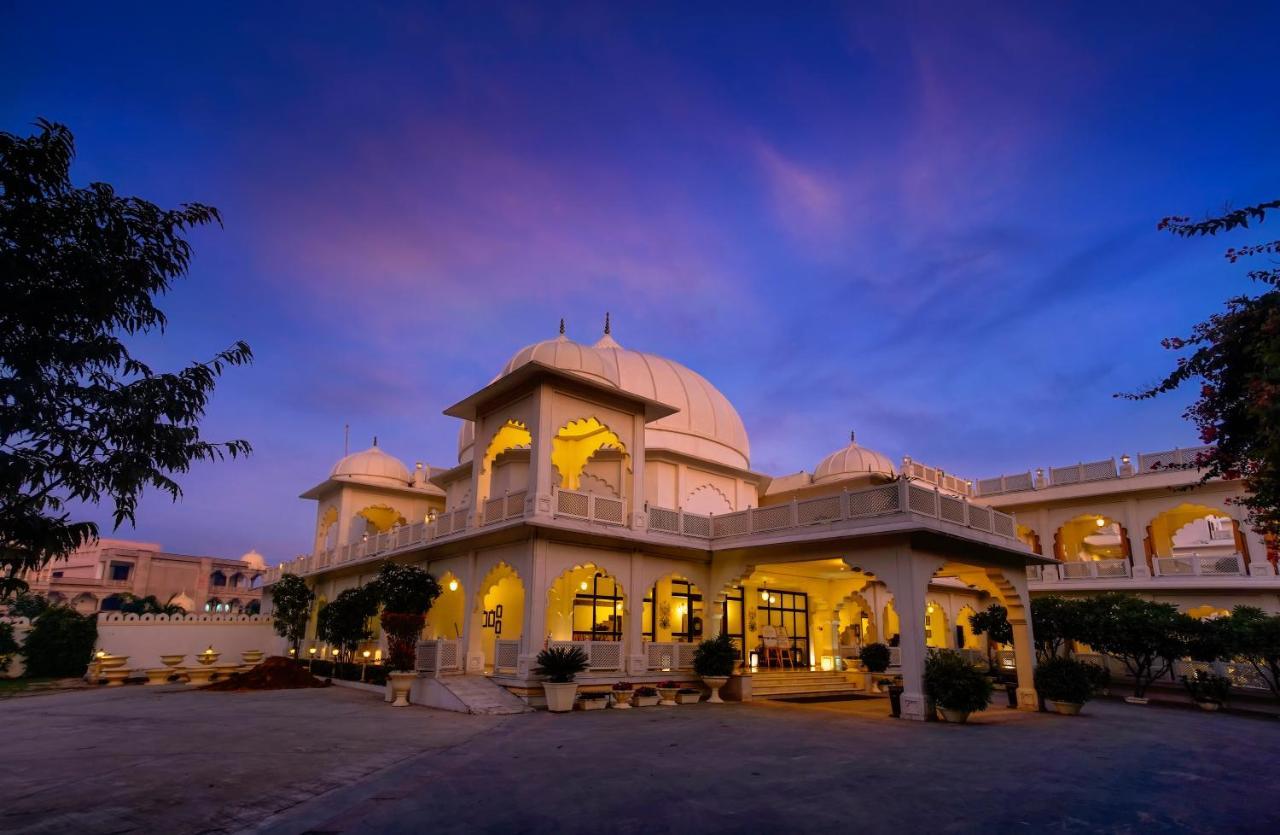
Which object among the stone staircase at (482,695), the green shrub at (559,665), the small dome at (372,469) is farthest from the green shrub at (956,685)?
the small dome at (372,469)

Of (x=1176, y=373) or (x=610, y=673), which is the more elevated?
(x=1176, y=373)

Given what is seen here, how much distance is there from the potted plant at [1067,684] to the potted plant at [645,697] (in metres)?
9.20

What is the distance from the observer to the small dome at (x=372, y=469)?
30688 mm

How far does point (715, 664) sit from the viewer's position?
18391 millimetres

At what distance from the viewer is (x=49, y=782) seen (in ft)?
25.1

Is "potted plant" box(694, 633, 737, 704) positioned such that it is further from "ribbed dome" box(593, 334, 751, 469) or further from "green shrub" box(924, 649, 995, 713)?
"ribbed dome" box(593, 334, 751, 469)

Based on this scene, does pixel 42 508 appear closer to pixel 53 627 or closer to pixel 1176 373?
pixel 1176 373

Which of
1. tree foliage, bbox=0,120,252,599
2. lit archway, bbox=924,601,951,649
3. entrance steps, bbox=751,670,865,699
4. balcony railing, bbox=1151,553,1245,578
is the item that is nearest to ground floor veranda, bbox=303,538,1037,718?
lit archway, bbox=924,601,951,649

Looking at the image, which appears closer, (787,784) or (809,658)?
(787,784)

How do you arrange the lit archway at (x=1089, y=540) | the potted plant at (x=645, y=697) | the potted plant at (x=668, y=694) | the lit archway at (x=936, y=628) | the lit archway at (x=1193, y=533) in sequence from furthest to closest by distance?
the lit archway at (x=936, y=628)
the lit archway at (x=1089, y=540)
the lit archway at (x=1193, y=533)
the potted plant at (x=668, y=694)
the potted plant at (x=645, y=697)

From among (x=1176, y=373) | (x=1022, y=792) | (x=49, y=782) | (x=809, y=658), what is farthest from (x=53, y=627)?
(x=1176, y=373)

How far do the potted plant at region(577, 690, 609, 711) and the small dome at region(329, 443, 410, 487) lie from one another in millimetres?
17649

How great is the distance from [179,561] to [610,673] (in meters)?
60.6

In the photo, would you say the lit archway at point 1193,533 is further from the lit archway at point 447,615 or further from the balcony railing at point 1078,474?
the lit archway at point 447,615
